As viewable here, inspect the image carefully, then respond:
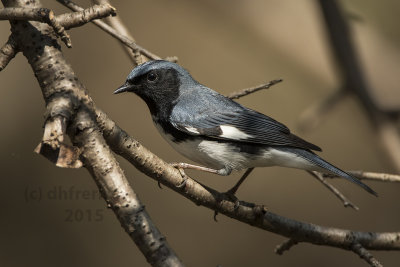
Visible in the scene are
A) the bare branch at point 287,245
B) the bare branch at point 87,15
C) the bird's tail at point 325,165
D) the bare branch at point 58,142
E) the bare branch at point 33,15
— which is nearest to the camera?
the bare branch at point 58,142

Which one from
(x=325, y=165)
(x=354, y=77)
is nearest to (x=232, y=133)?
(x=325, y=165)

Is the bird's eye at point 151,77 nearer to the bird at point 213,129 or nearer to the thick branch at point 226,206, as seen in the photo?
the bird at point 213,129

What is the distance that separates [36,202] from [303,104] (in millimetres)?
3382

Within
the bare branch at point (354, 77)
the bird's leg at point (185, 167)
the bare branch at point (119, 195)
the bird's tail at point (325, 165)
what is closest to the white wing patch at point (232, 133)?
the bird's leg at point (185, 167)

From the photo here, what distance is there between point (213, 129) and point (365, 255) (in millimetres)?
1352

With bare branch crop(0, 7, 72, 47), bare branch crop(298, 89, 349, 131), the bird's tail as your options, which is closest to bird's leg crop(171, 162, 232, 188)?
the bird's tail

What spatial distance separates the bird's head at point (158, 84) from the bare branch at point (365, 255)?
67.5 inches

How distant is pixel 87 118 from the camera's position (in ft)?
7.66

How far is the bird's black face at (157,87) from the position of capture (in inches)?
155

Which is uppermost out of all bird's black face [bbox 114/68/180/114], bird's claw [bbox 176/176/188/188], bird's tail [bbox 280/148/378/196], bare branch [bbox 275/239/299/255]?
bird's black face [bbox 114/68/180/114]

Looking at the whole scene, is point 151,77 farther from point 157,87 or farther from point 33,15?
point 33,15

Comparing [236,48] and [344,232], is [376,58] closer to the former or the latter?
[236,48]

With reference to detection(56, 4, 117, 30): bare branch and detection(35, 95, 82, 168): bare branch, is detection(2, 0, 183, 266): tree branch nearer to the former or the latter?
detection(35, 95, 82, 168): bare branch

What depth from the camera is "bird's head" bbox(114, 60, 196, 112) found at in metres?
3.91
